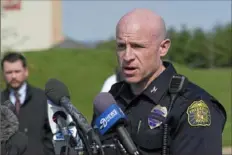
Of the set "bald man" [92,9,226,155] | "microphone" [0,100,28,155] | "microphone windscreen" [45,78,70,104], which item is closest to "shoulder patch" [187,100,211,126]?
"bald man" [92,9,226,155]

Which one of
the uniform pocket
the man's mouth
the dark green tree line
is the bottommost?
the dark green tree line

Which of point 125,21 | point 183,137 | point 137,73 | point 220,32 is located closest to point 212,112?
point 183,137

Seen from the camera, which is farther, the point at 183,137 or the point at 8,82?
the point at 8,82

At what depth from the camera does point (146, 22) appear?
3033 millimetres

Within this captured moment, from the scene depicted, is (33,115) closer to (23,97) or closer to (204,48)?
(23,97)

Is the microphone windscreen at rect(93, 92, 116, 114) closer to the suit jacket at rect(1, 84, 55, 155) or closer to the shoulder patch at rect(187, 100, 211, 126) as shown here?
the shoulder patch at rect(187, 100, 211, 126)

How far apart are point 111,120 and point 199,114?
38cm

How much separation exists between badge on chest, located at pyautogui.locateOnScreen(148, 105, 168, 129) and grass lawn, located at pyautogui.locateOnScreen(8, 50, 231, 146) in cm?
2611

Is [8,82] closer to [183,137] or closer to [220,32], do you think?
[183,137]

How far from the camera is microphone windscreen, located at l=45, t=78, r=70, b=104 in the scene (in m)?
3.53

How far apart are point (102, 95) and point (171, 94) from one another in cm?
32

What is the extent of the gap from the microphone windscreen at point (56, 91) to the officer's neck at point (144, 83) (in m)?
0.40

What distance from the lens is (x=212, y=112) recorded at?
2.95 m

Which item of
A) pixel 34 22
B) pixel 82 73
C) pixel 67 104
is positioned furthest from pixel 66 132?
pixel 34 22
